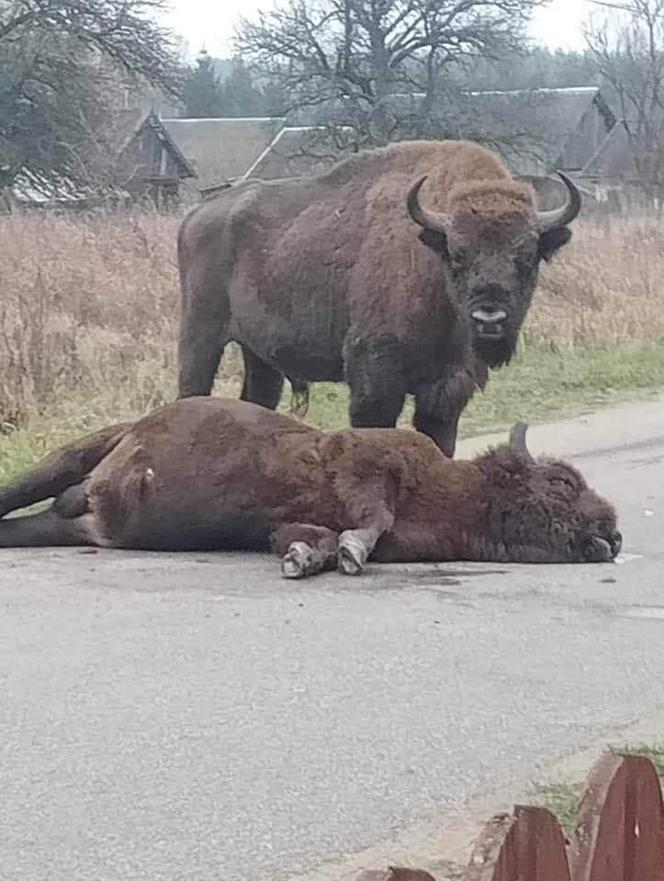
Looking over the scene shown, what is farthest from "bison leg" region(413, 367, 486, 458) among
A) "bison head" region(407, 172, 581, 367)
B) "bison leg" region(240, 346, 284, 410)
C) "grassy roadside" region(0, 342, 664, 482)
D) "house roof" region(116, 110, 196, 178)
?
"house roof" region(116, 110, 196, 178)

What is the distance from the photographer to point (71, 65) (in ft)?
139

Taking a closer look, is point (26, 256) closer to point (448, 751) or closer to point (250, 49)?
point (448, 751)

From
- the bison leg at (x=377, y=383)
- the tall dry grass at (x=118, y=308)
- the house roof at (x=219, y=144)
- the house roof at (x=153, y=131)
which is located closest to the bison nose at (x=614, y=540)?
the bison leg at (x=377, y=383)

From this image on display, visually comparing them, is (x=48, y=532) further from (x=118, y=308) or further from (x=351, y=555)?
(x=118, y=308)

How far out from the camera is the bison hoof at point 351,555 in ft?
26.8

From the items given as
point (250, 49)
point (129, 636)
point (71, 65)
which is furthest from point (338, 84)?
point (129, 636)

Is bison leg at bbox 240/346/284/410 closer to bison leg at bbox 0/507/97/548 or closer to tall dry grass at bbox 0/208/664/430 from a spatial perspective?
tall dry grass at bbox 0/208/664/430

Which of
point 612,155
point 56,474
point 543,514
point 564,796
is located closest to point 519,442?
point 543,514

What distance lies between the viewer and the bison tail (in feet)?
29.3

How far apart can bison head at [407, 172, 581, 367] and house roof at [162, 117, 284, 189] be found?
4777 cm

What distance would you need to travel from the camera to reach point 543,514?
871 cm

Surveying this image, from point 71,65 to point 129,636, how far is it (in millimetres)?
36907

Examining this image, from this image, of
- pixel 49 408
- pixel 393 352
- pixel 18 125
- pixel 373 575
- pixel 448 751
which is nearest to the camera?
pixel 448 751

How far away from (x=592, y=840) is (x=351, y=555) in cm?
563
